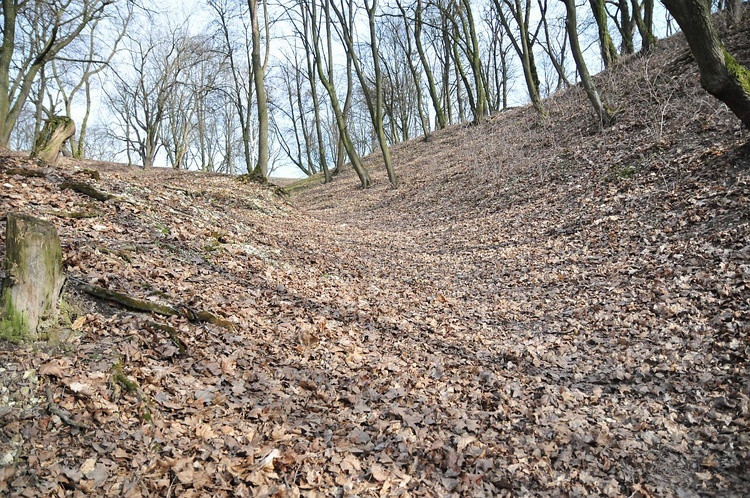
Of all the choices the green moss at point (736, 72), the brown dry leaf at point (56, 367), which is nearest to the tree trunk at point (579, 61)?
the green moss at point (736, 72)

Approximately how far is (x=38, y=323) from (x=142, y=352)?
0.81 m

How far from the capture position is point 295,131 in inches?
1374

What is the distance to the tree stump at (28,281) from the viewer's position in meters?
3.51

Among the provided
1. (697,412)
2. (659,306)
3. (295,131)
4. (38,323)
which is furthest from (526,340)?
(295,131)

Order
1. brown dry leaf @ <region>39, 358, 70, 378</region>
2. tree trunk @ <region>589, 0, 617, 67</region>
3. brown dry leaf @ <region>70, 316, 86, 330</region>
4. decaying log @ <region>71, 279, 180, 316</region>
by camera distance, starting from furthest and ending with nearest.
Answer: tree trunk @ <region>589, 0, 617, 67</region> < decaying log @ <region>71, 279, 180, 316</region> < brown dry leaf @ <region>70, 316, 86, 330</region> < brown dry leaf @ <region>39, 358, 70, 378</region>

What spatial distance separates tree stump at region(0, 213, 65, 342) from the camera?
3508 millimetres

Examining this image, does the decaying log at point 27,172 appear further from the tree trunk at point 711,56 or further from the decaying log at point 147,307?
the tree trunk at point 711,56

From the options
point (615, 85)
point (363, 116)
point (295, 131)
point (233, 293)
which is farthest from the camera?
point (363, 116)

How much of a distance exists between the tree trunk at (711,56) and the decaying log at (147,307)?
302 inches

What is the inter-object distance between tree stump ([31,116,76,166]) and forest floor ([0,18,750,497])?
700 millimetres

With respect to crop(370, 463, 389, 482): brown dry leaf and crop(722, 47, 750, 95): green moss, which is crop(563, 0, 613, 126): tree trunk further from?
crop(370, 463, 389, 482): brown dry leaf

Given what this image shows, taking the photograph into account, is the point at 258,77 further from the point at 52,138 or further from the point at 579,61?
the point at 579,61

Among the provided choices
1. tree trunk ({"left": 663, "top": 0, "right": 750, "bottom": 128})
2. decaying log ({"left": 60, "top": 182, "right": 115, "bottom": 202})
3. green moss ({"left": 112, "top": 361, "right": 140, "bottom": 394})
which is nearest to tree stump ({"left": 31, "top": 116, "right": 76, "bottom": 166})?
decaying log ({"left": 60, "top": 182, "right": 115, "bottom": 202})

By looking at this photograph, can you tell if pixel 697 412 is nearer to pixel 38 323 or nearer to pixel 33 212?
pixel 38 323
